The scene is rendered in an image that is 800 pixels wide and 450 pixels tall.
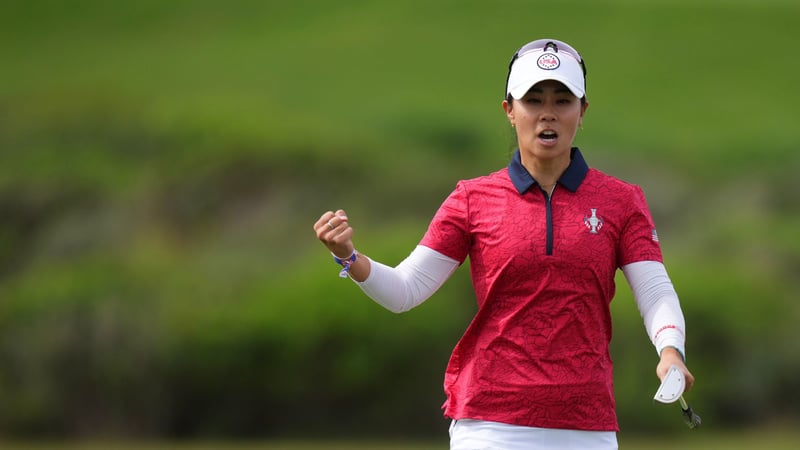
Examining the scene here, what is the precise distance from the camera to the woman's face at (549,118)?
14.8ft

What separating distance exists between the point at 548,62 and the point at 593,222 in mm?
539

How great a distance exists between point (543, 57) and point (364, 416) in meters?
20.1

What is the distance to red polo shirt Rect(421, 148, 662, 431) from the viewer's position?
4363 millimetres

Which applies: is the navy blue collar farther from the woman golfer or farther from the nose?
the nose

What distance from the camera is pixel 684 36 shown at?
45.0 meters

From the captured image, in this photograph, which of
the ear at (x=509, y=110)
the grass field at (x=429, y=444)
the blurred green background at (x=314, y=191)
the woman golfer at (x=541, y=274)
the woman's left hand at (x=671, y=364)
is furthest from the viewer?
the blurred green background at (x=314, y=191)

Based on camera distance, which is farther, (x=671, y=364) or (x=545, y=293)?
(x=545, y=293)

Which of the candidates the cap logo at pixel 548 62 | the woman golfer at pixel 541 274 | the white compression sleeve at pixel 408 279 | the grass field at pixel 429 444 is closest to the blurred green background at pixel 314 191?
the grass field at pixel 429 444

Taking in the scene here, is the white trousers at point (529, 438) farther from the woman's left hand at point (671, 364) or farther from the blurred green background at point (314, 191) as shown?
the blurred green background at point (314, 191)

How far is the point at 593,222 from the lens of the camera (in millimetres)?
4438

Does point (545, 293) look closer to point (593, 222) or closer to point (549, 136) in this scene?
point (593, 222)

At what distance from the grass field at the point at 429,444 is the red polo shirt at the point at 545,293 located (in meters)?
18.0

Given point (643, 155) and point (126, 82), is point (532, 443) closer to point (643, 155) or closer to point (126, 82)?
point (643, 155)

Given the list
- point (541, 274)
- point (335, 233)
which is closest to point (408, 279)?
point (335, 233)
